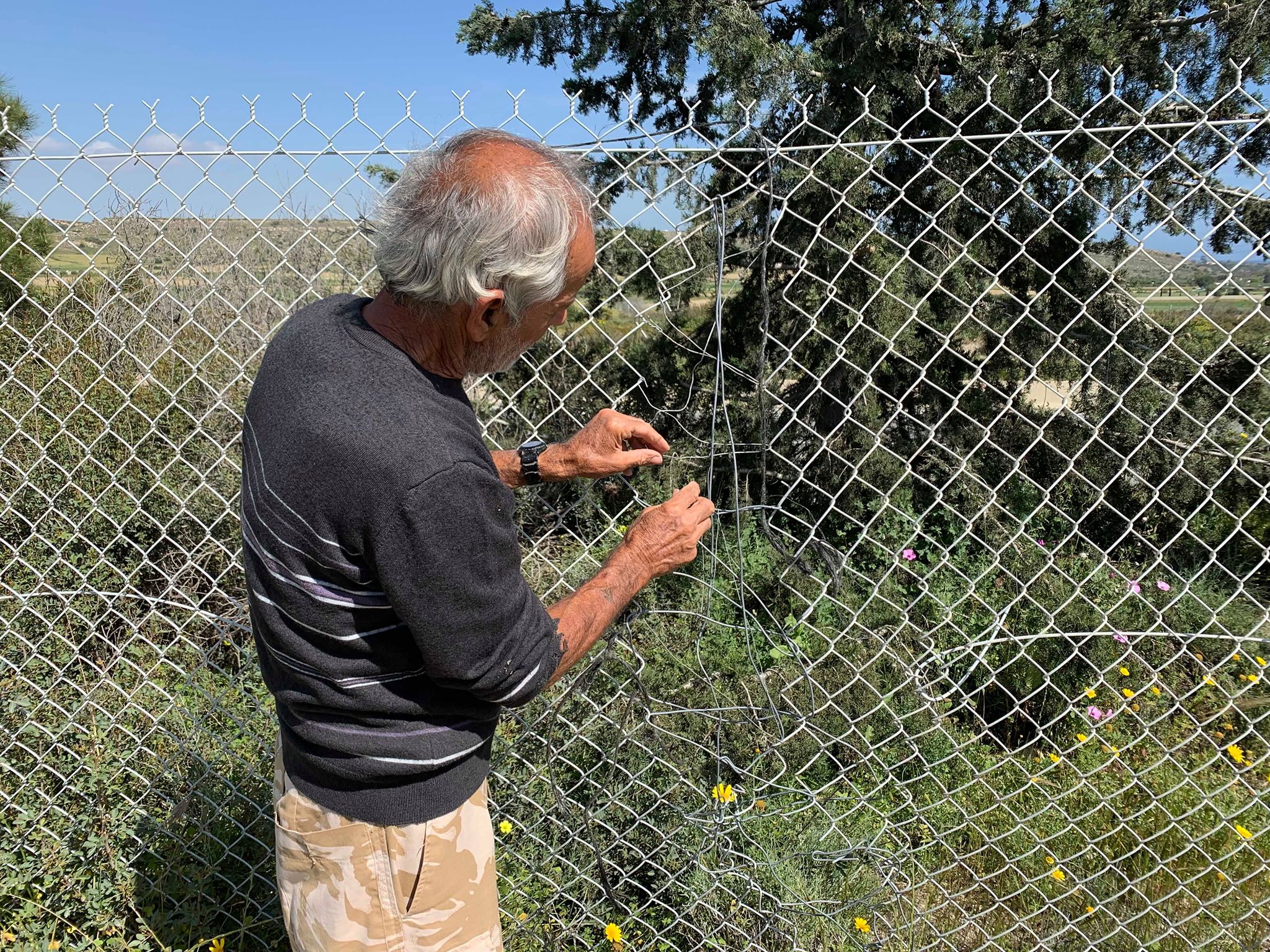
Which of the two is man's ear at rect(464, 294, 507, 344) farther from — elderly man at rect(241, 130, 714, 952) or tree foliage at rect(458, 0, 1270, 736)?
tree foliage at rect(458, 0, 1270, 736)

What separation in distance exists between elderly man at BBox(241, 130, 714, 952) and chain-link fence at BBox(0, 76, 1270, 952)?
0.55m

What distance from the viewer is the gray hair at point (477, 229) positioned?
4.18 ft

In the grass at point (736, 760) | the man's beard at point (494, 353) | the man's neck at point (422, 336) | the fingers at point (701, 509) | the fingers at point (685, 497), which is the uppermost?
the man's neck at point (422, 336)

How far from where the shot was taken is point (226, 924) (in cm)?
239

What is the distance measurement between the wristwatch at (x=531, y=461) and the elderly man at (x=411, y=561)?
34 centimetres

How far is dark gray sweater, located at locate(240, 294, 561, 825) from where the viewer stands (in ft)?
4.12

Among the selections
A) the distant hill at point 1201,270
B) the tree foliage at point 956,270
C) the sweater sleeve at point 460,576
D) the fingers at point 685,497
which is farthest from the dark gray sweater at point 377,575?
the distant hill at point 1201,270

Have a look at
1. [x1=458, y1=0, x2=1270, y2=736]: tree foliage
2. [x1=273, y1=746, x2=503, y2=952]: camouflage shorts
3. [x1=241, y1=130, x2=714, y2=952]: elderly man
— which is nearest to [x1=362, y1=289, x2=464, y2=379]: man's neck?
[x1=241, y1=130, x2=714, y2=952]: elderly man

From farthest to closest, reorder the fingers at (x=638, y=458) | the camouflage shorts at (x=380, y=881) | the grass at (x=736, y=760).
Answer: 1. the grass at (x=736, y=760)
2. the fingers at (x=638, y=458)
3. the camouflage shorts at (x=380, y=881)

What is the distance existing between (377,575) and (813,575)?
74.5 inches

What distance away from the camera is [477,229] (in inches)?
49.8

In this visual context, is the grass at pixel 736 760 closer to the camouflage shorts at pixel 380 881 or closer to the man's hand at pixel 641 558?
the man's hand at pixel 641 558

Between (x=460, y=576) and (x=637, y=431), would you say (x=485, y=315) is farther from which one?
(x=637, y=431)

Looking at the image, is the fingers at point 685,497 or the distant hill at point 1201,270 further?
the distant hill at point 1201,270
